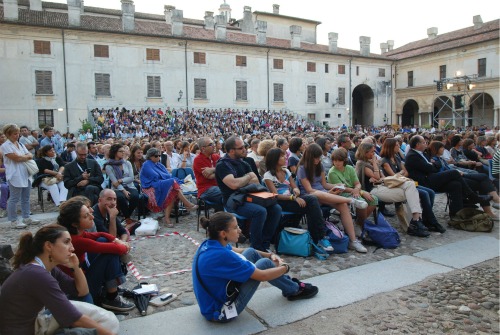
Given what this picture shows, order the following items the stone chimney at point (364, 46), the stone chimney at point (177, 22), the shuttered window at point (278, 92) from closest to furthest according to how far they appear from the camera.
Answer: the stone chimney at point (177, 22) → the shuttered window at point (278, 92) → the stone chimney at point (364, 46)

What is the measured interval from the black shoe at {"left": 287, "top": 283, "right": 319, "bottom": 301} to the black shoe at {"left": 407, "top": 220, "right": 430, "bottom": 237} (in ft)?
9.72

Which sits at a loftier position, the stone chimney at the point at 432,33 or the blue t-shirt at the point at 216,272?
the stone chimney at the point at 432,33

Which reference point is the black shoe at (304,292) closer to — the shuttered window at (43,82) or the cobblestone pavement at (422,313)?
the cobblestone pavement at (422,313)

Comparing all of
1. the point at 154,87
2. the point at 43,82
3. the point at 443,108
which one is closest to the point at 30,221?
the point at 43,82

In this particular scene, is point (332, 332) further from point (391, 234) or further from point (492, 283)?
point (391, 234)

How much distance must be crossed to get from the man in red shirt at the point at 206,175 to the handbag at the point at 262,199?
112cm

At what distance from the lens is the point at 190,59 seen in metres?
33.0

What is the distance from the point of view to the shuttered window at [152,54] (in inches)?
1232

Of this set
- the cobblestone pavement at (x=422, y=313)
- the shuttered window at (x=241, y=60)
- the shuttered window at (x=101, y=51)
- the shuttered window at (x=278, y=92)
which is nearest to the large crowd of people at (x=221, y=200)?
the cobblestone pavement at (x=422, y=313)

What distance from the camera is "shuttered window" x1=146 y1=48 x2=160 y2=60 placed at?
3128 centimetres

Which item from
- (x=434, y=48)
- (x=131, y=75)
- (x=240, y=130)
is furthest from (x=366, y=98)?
(x=131, y=75)

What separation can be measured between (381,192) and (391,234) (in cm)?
96

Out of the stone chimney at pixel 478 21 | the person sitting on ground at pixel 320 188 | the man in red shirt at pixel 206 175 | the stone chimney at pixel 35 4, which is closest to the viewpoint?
the person sitting on ground at pixel 320 188

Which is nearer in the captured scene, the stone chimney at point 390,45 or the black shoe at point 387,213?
the black shoe at point 387,213
